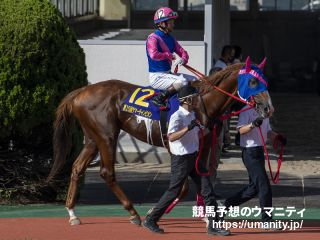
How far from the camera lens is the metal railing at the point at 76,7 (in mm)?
21422

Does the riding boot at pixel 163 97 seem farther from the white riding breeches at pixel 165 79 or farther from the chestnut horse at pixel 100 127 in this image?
the chestnut horse at pixel 100 127

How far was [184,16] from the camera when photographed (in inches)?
1441

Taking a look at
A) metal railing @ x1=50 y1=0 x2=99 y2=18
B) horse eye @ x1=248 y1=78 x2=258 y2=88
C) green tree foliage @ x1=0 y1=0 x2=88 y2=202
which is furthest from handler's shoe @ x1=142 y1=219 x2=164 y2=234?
metal railing @ x1=50 y1=0 x2=99 y2=18

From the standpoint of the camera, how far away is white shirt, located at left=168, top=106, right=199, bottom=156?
421 inches

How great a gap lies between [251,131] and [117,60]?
689 centimetres

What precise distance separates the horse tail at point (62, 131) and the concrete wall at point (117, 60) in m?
5.01

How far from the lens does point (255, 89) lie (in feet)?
35.9

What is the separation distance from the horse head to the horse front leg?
2.29m

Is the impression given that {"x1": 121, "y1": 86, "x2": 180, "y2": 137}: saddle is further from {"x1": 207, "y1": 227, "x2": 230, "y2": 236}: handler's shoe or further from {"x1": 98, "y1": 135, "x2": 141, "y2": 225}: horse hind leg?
{"x1": 207, "y1": 227, "x2": 230, "y2": 236}: handler's shoe

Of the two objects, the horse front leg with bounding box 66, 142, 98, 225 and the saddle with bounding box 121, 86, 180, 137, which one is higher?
the saddle with bounding box 121, 86, 180, 137

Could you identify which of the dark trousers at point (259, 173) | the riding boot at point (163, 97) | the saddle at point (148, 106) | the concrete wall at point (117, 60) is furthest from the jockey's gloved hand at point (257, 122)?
the concrete wall at point (117, 60)

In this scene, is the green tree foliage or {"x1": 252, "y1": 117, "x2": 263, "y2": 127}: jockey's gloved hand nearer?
{"x1": 252, "y1": 117, "x2": 263, "y2": 127}: jockey's gloved hand

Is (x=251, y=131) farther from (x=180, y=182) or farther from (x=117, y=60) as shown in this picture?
(x=117, y=60)

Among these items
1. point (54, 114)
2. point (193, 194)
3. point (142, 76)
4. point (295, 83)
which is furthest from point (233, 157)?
point (295, 83)
